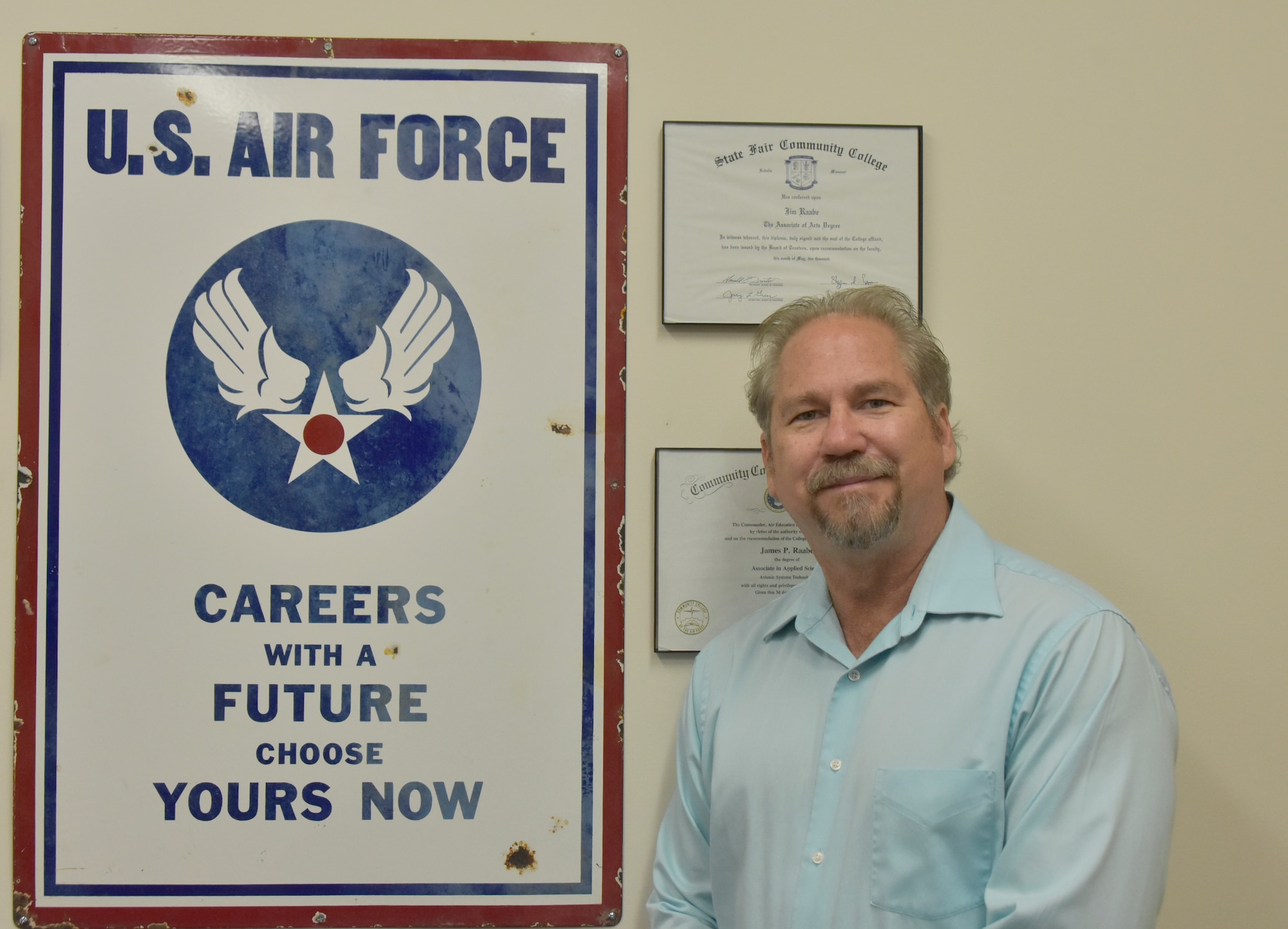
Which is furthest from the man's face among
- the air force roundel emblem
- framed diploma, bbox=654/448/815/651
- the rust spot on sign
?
the rust spot on sign

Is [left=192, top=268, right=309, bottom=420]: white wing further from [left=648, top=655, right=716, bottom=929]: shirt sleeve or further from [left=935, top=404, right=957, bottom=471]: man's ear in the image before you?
Answer: [left=935, top=404, right=957, bottom=471]: man's ear

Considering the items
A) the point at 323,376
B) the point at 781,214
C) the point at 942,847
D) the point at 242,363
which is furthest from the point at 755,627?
the point at 242,363

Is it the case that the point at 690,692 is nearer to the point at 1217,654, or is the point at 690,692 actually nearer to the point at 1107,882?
the point at 1107,882

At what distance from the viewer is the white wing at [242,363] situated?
57.2 inches

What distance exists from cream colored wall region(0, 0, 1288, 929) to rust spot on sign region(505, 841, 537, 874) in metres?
0.17

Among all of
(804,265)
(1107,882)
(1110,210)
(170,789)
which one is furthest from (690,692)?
(1110,210)

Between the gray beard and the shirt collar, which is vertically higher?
the gray beard

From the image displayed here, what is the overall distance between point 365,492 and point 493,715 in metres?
0.39

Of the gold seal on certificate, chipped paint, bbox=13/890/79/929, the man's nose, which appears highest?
the man's nose

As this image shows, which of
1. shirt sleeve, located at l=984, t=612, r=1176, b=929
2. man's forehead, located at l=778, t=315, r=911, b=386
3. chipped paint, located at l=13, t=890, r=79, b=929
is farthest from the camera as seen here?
chipped paint, located at l=13, t=890, r=79, b=929

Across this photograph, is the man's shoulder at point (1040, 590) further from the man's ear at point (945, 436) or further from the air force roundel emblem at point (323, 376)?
the air force roundel emblem at point (323, 376)

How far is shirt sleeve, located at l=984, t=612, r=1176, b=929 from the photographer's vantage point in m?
0.97

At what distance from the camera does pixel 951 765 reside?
42.3 inches
